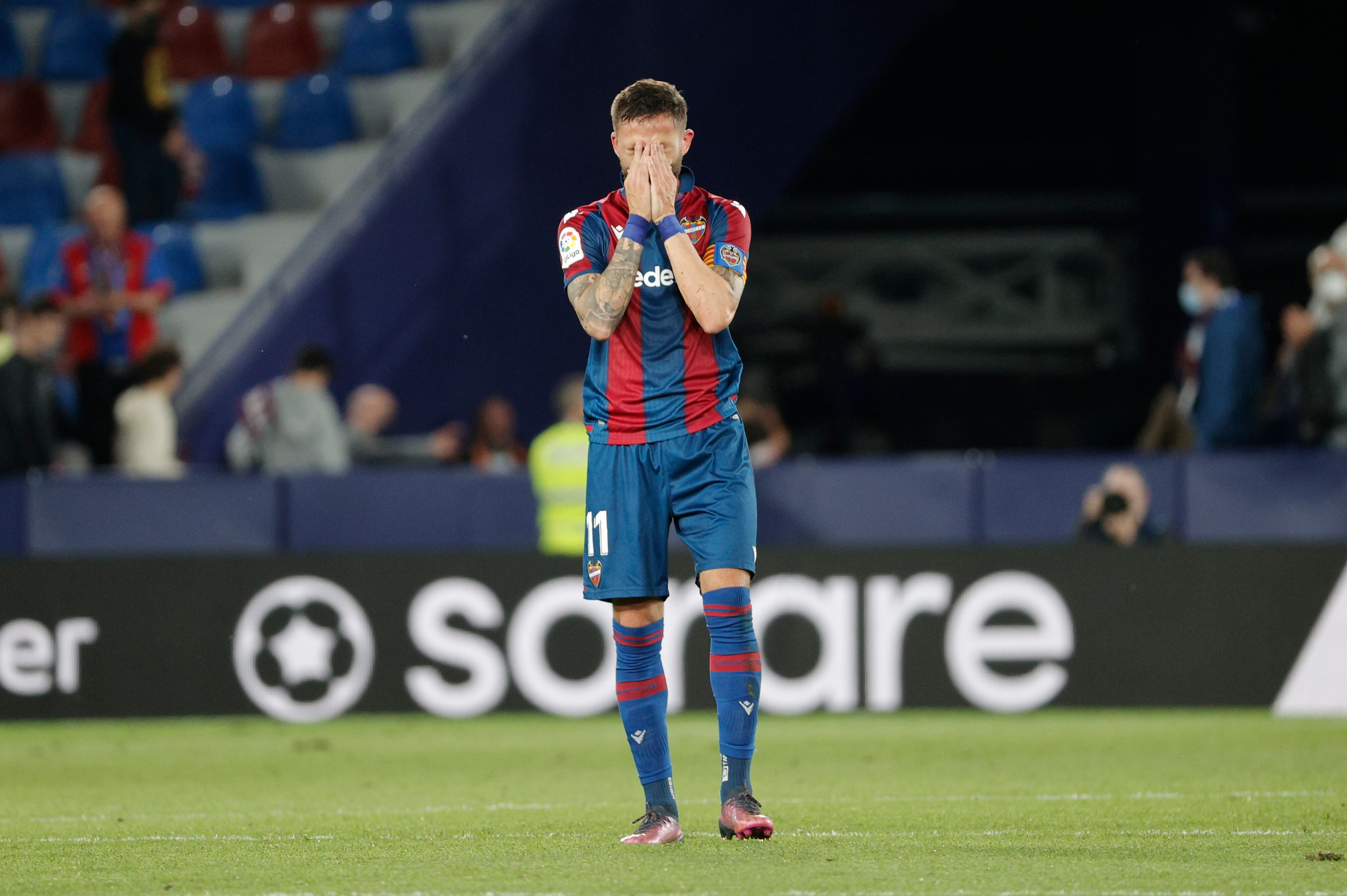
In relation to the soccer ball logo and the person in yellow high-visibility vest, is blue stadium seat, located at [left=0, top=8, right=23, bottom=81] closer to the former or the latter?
the person in yellow high-visibility vest

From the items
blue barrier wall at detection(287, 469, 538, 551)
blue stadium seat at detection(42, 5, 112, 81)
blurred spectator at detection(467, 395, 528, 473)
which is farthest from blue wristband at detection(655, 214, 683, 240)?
blue stadium seat at detection(42, 5, 112, 81)

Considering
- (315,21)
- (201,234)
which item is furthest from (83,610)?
(315,21)

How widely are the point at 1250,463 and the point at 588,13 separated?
20.0ft

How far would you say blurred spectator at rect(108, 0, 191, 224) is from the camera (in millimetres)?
14281

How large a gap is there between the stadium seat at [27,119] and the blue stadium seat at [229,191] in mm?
1872

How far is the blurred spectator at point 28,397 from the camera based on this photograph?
11.6 m

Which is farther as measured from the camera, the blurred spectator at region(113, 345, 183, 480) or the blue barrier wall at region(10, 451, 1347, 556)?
the blurred spectator at region(113, 345, 183, 480)

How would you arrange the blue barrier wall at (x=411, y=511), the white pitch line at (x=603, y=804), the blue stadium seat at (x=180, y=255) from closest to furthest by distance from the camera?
the white pitch line at (x=603, y=804)
the blue barrier wall at (x=411, y=511)
the blue stadium seat at (x=180, y=255)

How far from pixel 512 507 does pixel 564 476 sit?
1.74 feet

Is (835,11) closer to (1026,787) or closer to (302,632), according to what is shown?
(302,632)

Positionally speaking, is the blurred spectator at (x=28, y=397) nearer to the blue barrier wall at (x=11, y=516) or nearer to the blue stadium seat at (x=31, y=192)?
the blue barrier wall at (x=11, y=516)

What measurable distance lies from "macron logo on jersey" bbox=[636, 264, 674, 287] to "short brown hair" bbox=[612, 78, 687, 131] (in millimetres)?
405

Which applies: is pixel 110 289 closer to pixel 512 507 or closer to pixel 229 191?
pixel 229 191

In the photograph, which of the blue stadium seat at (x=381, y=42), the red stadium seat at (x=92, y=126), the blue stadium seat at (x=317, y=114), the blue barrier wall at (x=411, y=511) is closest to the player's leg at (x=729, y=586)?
the blue barrier wall at (x=411, y=511)
